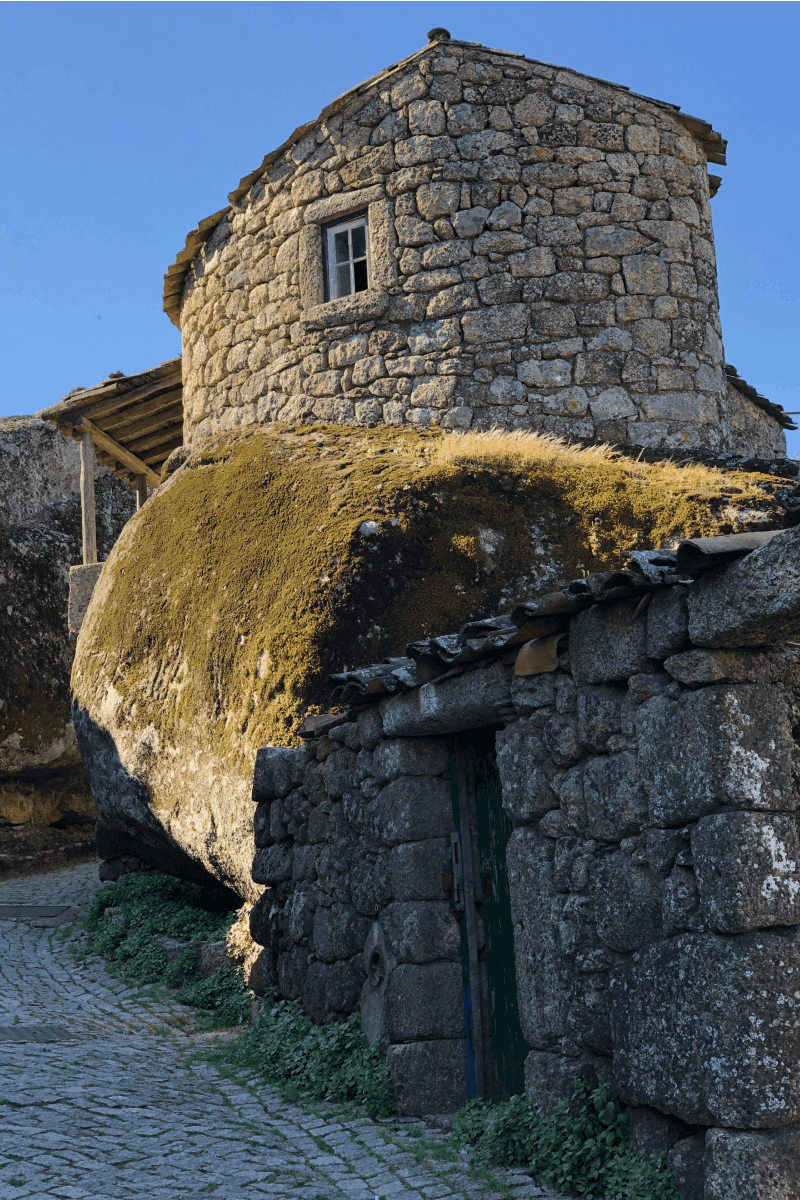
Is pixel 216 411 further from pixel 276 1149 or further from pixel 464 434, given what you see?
pixel 276 1149

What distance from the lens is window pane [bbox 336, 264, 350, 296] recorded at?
983 centimetres

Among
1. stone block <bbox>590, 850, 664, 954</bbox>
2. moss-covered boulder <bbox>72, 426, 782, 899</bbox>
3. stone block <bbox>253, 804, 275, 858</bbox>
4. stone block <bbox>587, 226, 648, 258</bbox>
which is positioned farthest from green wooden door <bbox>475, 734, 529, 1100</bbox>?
stone block <bbox>587, 226, 648, 258</bbox>

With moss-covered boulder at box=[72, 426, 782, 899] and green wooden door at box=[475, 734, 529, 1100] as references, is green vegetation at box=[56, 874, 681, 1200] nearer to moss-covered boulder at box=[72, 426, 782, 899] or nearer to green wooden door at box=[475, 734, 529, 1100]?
green wooden door at box=[475, 734, 529, 1100]

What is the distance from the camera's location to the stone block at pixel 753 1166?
313 centimetres

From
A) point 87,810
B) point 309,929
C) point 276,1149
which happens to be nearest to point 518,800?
point 276,1149

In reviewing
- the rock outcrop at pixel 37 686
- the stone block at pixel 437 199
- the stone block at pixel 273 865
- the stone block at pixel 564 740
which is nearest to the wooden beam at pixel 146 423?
the rock outcrop at pixel 37 686

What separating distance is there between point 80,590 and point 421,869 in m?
8.42

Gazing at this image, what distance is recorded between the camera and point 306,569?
769 cm

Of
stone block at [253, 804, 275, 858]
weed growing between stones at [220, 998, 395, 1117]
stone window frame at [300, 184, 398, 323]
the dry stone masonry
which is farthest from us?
stone window frame at [300, 184, 398, 323]

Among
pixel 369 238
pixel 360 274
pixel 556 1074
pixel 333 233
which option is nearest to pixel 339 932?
pixel 556 1074

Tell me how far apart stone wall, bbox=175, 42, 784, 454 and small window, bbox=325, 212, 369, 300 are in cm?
11

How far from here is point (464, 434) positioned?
8984 mm

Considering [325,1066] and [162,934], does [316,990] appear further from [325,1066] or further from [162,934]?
[162,934]

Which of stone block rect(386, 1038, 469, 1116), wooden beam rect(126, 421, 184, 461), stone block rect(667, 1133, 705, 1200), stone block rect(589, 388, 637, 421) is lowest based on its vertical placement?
stone block rect(386, 1038, 469, 1116)
